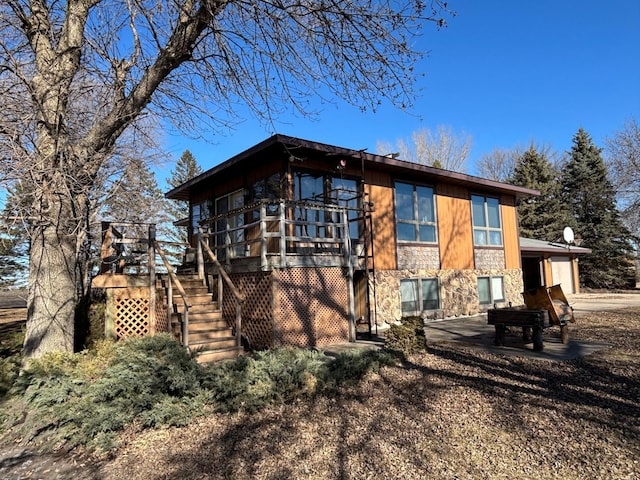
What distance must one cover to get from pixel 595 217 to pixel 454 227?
22491mm

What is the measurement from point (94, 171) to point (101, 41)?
2642mm

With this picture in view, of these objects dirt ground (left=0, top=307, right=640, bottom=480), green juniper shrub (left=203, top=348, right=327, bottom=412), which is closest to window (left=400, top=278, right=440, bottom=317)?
dirt ground (left=0, top=307, right=640, bottom=480)

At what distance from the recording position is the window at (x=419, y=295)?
446 inches

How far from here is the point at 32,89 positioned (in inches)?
229

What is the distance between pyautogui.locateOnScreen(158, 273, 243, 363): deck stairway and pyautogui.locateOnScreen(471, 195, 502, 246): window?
9178 mm

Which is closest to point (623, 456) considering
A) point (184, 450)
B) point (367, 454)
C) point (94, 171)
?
point (367, 454)

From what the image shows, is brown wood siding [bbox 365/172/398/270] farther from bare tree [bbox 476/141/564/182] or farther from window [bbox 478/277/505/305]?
bare tree [bbox 476/141/564/182]

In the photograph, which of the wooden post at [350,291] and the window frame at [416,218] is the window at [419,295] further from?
the wooden post at [350,291]

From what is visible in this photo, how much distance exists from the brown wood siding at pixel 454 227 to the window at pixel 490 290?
91 centimetres

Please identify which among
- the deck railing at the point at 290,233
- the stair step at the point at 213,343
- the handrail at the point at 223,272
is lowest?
the stair step at the point at 213,343

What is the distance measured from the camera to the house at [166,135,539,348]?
768 centimetres

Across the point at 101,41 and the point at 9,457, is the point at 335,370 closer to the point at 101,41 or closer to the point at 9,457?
the point at 9,457

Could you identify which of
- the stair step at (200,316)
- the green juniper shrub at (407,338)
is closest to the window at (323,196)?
the stair step at (200,316)

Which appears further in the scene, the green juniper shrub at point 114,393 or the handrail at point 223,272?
the handrail at point 223,272
